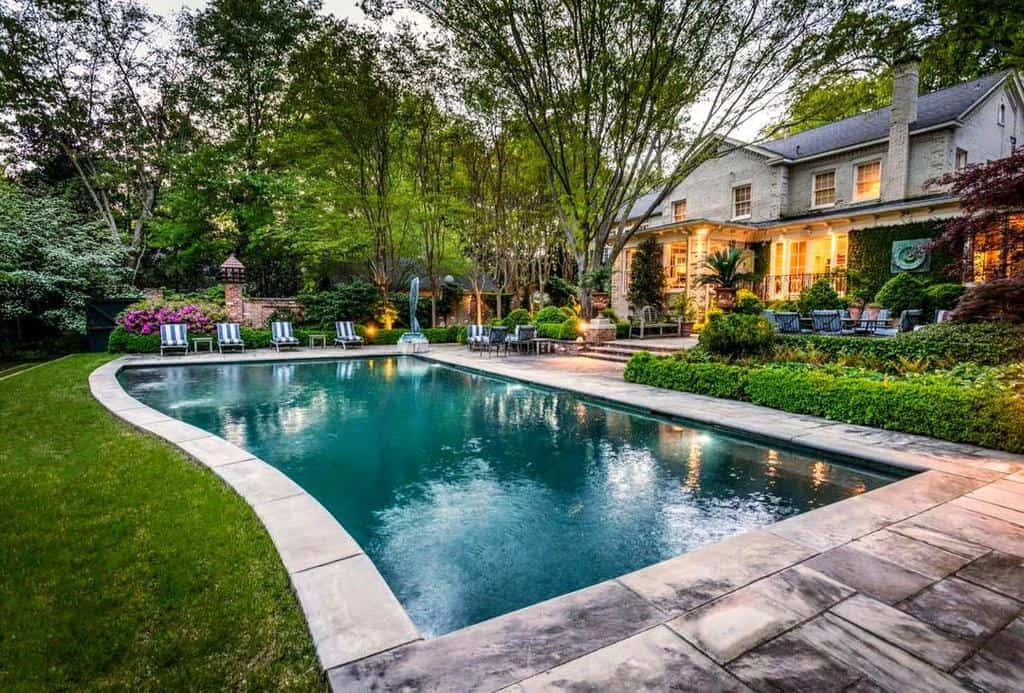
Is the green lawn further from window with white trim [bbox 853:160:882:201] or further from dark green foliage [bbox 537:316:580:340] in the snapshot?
window with white trim [bbox 853:160:882:201]

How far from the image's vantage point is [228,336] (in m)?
15.6

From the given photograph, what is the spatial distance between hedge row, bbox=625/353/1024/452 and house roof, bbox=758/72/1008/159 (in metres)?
13.8

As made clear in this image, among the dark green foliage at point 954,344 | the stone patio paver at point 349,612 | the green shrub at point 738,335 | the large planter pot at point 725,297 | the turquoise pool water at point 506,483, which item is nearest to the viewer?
the stone patio paver at point 349,612

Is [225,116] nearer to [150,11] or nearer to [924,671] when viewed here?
[150,11]

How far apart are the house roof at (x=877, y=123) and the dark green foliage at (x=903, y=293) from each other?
5811mm

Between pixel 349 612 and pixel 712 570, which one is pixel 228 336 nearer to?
pixel 349 612

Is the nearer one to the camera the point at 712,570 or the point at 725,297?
the point at 712,570

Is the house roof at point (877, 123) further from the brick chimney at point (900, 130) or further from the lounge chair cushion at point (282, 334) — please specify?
the lounge chair cushion at point (282, 334)

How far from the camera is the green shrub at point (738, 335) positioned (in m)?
8.90

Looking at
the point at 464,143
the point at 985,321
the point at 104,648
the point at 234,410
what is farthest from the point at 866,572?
the point at 464,143

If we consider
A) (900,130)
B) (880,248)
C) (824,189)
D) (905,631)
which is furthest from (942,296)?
(905,631)

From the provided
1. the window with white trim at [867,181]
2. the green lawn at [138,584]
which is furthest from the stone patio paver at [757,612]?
the window with white trim at [867,181]

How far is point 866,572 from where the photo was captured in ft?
8.95

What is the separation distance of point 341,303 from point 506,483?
15.4 meters
